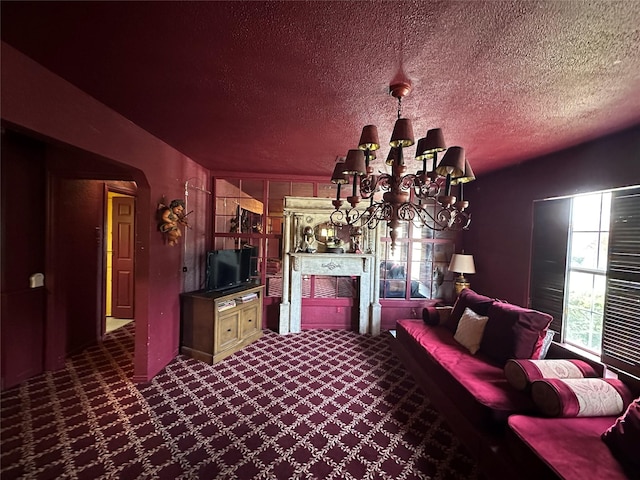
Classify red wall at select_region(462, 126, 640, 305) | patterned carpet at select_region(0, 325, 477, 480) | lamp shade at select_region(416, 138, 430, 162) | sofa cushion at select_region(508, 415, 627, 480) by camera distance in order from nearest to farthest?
sofa cushion at select_region(508, 415, 627, 480) → lamp shade at select_region(416, 138, 430, 162) → patterned carpet at select_region(0, 325, 477, 480) → red wall at select_region(462, 126, 640, 305)

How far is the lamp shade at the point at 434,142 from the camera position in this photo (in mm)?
1456

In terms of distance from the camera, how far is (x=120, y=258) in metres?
4.52

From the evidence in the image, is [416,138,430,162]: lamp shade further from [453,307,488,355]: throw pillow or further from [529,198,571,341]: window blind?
[529,198,571,341]: window blind

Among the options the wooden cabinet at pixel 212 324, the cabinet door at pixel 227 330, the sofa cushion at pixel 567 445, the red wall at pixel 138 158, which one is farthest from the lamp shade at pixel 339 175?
the cabinet door at pixel 227 330

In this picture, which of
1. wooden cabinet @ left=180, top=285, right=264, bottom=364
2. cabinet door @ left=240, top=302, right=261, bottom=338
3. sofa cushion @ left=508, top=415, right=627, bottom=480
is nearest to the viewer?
sofa cushion @ left=508, top=415, right=627, bottom=480

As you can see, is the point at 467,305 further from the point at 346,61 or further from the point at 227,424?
the point at 346,61

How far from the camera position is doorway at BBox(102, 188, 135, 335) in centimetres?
448

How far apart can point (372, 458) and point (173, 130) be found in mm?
3201

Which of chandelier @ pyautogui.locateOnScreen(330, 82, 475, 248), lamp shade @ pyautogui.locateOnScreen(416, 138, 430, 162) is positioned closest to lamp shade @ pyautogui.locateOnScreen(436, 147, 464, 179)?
chandelier @ pyautogui.locateOnScreen(330, 82, 475, 248)

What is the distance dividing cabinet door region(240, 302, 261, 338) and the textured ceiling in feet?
7.85

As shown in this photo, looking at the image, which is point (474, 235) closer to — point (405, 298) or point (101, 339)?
point (405, 298)

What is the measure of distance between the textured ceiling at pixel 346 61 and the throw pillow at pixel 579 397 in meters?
1.91

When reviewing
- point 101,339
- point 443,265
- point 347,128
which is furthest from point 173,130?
point 443,265

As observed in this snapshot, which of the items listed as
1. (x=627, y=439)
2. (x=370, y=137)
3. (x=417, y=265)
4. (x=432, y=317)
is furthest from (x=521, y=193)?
(x=370, y=137)
